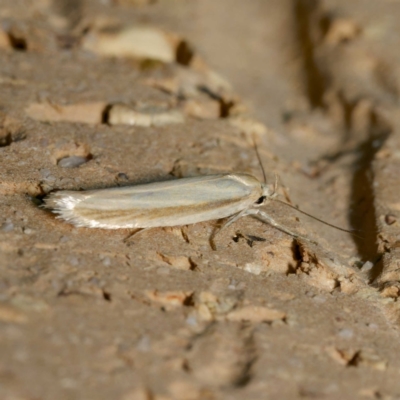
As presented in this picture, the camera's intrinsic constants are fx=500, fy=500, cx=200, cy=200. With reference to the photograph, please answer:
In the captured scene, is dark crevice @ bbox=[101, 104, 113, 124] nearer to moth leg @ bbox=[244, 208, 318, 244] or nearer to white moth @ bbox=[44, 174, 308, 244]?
white moth @ bbox=[44, 174, 308, 244]

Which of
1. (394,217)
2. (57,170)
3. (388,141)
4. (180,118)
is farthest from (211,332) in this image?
(388,141)

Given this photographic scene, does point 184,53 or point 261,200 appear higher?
point 184,53

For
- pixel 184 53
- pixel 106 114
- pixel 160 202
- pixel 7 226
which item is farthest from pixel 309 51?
pixel 7 226

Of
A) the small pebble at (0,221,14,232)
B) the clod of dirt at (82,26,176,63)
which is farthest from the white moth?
the clod of dirt at (82,26,176,63)

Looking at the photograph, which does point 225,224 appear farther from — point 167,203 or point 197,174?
point 197,174

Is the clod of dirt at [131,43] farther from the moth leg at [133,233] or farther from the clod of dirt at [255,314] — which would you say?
the clod of dirt at [255,314]

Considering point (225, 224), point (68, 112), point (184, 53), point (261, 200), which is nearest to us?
point (225, 224)

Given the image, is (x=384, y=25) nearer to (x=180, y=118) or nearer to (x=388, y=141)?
(x=388, y=141)

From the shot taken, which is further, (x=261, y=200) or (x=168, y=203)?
(x=261, y=200)

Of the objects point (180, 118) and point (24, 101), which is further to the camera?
point (180, 118)
